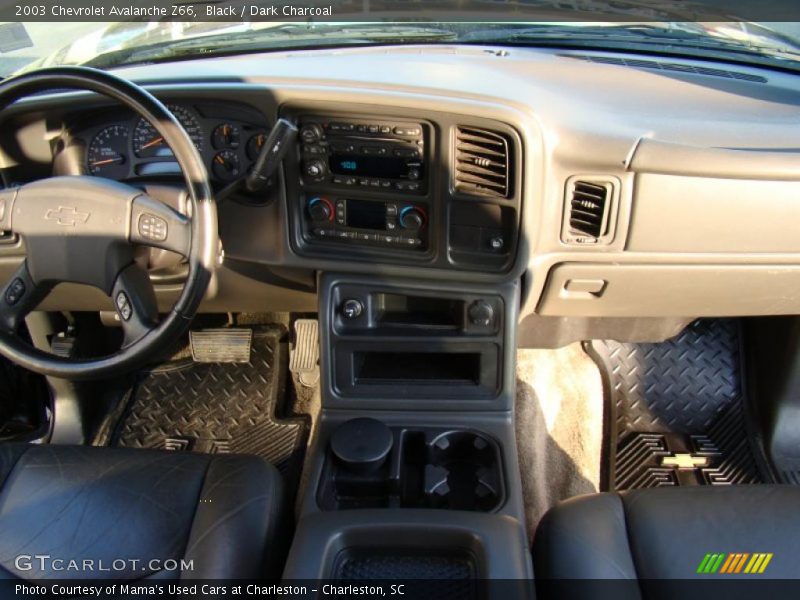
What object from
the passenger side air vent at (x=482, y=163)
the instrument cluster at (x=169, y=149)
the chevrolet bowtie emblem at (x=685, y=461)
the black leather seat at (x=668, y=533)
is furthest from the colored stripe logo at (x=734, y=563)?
the instrument cluster at (x=169, y=149)

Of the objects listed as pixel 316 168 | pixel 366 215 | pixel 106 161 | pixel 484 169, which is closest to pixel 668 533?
pixel 484 169

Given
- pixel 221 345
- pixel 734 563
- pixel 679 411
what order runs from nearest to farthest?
pixel 734 563 → pixel 679 411 → pixel 221 345

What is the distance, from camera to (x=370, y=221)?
1734 mm

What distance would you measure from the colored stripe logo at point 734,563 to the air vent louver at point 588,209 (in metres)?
0.78

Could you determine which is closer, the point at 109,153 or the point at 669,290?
the point at 109,153

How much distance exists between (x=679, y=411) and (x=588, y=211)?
0.99 meters

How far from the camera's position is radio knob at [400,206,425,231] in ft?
5.56

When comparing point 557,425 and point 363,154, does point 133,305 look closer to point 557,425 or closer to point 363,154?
point 363,154

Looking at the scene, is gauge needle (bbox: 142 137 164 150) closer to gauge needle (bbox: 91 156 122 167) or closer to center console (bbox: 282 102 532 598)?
gauge needle (bbox: 91 156 122 167)

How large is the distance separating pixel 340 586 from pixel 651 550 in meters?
0.59

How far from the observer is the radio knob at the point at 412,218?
5.56 ft

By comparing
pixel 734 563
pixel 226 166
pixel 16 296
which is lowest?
pixel 734 563

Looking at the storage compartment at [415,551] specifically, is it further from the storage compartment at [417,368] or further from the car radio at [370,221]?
the car radio at [370,221]

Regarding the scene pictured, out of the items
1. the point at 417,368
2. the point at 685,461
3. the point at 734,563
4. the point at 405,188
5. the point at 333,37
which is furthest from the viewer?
the point at 685,461
